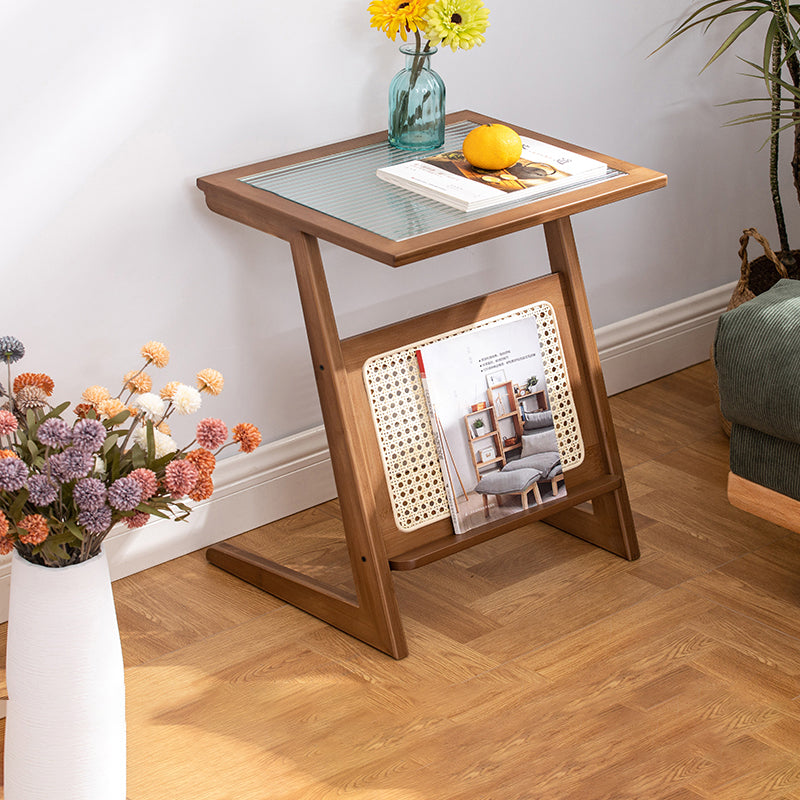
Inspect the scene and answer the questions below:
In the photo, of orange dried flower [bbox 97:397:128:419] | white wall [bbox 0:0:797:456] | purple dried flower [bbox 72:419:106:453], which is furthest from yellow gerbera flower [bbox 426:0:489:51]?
purple dried flower [bbox 72:419:106:453]

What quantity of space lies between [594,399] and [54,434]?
1.08 metres

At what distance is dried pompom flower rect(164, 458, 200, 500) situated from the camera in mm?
1390

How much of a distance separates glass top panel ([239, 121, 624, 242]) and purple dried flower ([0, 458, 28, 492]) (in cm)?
62

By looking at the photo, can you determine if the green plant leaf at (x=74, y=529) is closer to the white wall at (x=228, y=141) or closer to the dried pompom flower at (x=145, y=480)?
the dried pompom flower at (x=145, y=480)

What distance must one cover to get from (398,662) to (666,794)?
1.61 ft

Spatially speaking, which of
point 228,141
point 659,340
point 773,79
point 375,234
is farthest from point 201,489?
point 659,340

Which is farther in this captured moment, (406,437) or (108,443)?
(406,437)

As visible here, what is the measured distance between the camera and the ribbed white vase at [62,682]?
1.43 metres

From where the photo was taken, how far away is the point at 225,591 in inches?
85.1

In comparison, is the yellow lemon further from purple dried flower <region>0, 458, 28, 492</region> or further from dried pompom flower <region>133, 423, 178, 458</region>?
purple dried flower <region>0, 458, 28, 492</region>

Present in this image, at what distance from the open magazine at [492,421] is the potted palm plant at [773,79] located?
26.6 inches

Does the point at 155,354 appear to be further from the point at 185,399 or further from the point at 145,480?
the point at 145,480

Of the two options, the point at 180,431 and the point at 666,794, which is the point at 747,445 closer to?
the point at 666,794

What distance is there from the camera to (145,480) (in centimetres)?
138
